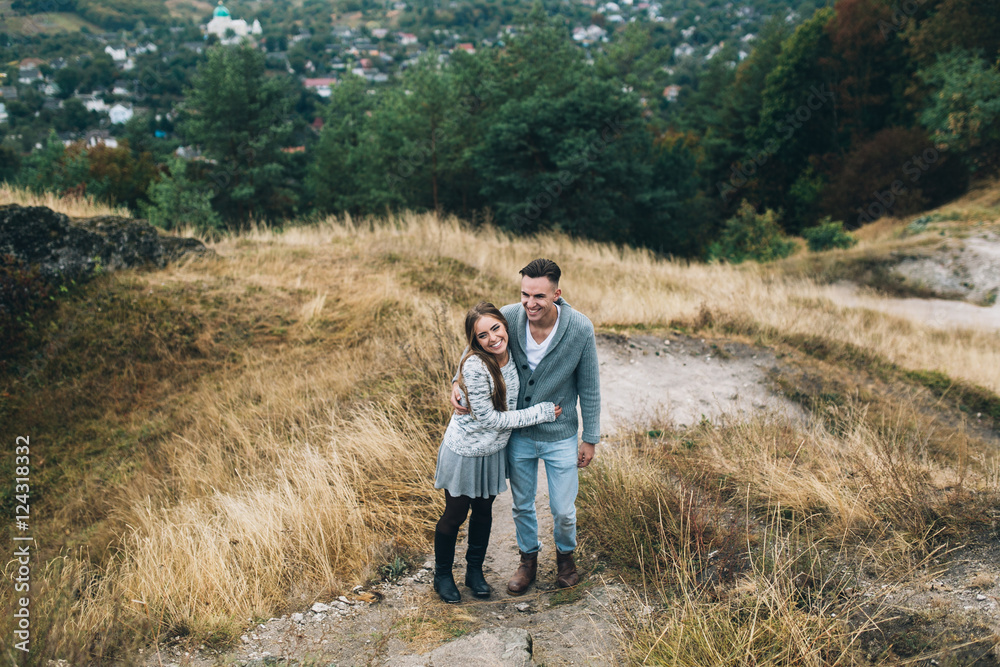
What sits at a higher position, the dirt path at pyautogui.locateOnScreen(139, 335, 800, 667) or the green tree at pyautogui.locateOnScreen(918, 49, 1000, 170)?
the green tree at pyautogui.locateOnScreen(918, 49, 1000, 170)

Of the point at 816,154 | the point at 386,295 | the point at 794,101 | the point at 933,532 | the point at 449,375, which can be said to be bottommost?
the point at 933,532

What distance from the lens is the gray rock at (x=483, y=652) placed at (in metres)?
2.90

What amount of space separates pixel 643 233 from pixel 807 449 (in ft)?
72.6

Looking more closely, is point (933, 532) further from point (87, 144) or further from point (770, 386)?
point (87, 144)

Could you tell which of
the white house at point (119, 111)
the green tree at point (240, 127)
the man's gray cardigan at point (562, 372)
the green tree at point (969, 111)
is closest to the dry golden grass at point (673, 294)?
the man's gray cardigan at point (562, 372)

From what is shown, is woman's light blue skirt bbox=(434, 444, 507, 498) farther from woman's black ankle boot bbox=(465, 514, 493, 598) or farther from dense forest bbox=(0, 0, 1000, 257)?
dense forest bbox=(0, 0, 1000, 257)

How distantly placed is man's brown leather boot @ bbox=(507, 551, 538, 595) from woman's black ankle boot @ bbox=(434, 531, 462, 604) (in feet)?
1.09

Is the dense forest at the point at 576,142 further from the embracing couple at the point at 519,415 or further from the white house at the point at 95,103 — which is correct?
the white house at the point at 95,103

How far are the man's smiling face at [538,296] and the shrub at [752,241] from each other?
65.8 feet

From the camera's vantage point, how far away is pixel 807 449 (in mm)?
5035

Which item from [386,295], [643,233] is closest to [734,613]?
[386,295]

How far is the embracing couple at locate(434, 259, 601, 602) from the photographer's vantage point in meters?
3.24

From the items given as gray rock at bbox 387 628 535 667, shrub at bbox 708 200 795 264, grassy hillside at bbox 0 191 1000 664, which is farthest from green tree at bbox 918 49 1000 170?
gray rock at bbox 387 628 535 667

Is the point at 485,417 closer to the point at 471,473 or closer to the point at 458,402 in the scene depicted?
the point at 458,402
